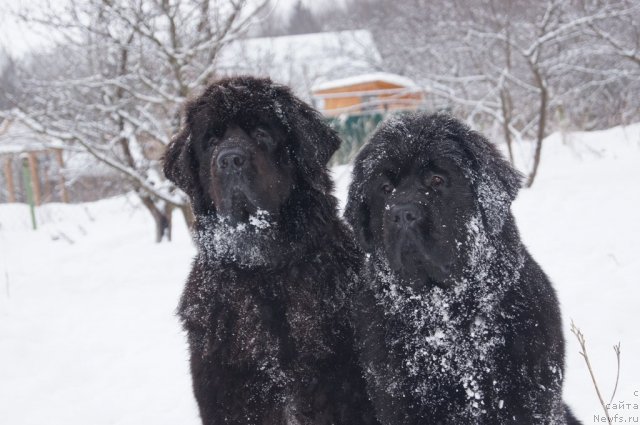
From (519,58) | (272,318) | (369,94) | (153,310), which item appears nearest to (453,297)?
(272,318)

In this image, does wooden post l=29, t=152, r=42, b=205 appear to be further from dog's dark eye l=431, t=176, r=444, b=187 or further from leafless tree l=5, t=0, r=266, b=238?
dog's dark eye l=431, t=176, r=444, b=187

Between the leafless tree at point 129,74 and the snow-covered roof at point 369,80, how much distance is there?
302 inches

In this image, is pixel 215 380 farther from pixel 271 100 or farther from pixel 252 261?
pixel 271 100

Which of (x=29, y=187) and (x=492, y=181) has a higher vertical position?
(x=492, y=181)

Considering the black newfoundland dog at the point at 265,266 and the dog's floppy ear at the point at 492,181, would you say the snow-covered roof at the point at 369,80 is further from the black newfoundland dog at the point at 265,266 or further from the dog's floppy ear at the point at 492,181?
the dog's floppy ear at the point at 492,181

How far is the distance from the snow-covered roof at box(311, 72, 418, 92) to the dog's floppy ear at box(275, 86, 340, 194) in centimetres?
1329

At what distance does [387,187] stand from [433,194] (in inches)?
9.2

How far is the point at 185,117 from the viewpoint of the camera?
3303 millimetres

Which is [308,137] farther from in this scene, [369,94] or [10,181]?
[10,181]

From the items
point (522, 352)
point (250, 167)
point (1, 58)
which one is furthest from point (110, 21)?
point (522, 352)

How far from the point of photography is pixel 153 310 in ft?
21.0

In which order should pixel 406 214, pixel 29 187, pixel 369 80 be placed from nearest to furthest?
pixel 406 214
pixel 29 187
pixel 369 80

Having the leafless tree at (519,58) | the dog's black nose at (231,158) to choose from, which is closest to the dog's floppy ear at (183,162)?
the dog's black nose at (231,158)

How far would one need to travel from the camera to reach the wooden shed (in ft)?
53.6
